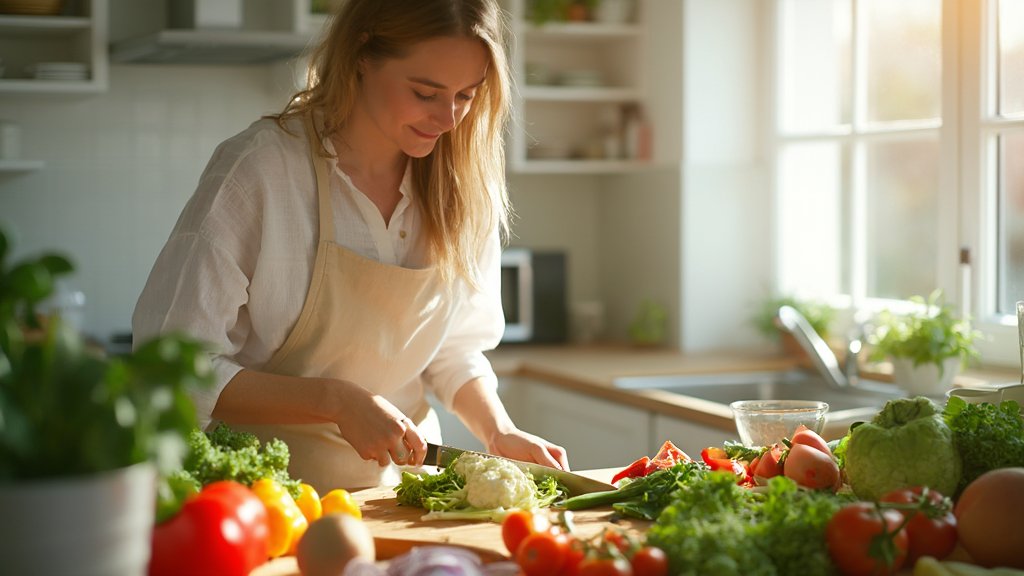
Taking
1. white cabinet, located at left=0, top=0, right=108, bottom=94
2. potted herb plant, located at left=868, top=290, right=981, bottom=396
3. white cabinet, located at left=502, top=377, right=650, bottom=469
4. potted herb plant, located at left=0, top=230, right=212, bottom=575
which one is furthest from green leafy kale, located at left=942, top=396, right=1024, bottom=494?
white cabinet, located at left=0, top=0, right=108, bottom=94

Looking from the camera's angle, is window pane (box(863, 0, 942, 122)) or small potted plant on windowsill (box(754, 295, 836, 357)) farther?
small potted plant on windowsill (box(754, 295, 836, 357))

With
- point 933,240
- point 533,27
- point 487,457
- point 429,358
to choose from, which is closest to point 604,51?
point 533,27

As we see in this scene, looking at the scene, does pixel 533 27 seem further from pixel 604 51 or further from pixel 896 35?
pixel 896 35

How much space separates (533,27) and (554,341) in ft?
3.46

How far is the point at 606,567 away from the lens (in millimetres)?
1155

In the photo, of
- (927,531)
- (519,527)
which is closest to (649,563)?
(519,527)

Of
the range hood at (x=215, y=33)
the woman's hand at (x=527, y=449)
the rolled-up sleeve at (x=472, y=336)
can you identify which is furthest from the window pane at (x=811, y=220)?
the woman's hand at (x=527, y=449)

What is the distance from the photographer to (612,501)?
1.56 m

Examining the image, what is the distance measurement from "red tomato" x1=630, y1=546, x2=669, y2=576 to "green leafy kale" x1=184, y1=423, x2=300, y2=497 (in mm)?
459

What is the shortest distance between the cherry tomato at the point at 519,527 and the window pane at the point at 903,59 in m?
2.43

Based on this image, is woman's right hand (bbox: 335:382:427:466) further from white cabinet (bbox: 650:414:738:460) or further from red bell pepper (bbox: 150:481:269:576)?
white cabinet (bbox: 650:414:738:460)

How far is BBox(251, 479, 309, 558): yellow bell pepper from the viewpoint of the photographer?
51.9 inches

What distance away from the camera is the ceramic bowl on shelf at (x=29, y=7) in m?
3.61

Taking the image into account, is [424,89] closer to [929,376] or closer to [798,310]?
[929,376]
